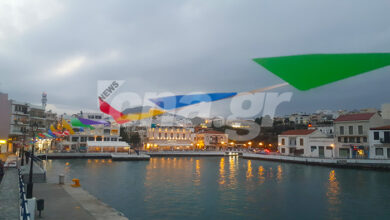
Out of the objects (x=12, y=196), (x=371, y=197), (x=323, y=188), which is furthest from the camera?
(x=323, y=188)

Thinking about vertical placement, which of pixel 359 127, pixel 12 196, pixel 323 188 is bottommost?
pixel 323 188

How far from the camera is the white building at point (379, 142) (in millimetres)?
35250

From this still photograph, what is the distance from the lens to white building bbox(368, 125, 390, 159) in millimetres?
35250

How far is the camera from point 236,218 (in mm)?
13477

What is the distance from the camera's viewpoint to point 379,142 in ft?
118

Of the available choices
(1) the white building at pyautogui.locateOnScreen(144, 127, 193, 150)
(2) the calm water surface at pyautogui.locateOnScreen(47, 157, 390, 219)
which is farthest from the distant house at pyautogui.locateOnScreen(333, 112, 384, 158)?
(1) the white building at pyautogui.locateOnScreen(144, 127, 193, 150)

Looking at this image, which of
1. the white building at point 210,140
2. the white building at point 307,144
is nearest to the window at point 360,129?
the white building at point 307,144

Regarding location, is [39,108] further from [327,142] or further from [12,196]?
[327,142]

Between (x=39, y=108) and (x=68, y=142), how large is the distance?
8949mm

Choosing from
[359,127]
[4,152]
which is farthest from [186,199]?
[4,152]

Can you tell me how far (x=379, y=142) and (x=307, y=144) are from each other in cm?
1137

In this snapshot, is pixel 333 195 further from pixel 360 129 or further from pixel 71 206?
pixel 360 129

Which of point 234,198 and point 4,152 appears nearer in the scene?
point 234,198

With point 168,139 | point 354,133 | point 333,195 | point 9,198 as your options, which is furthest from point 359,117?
point 168,139
